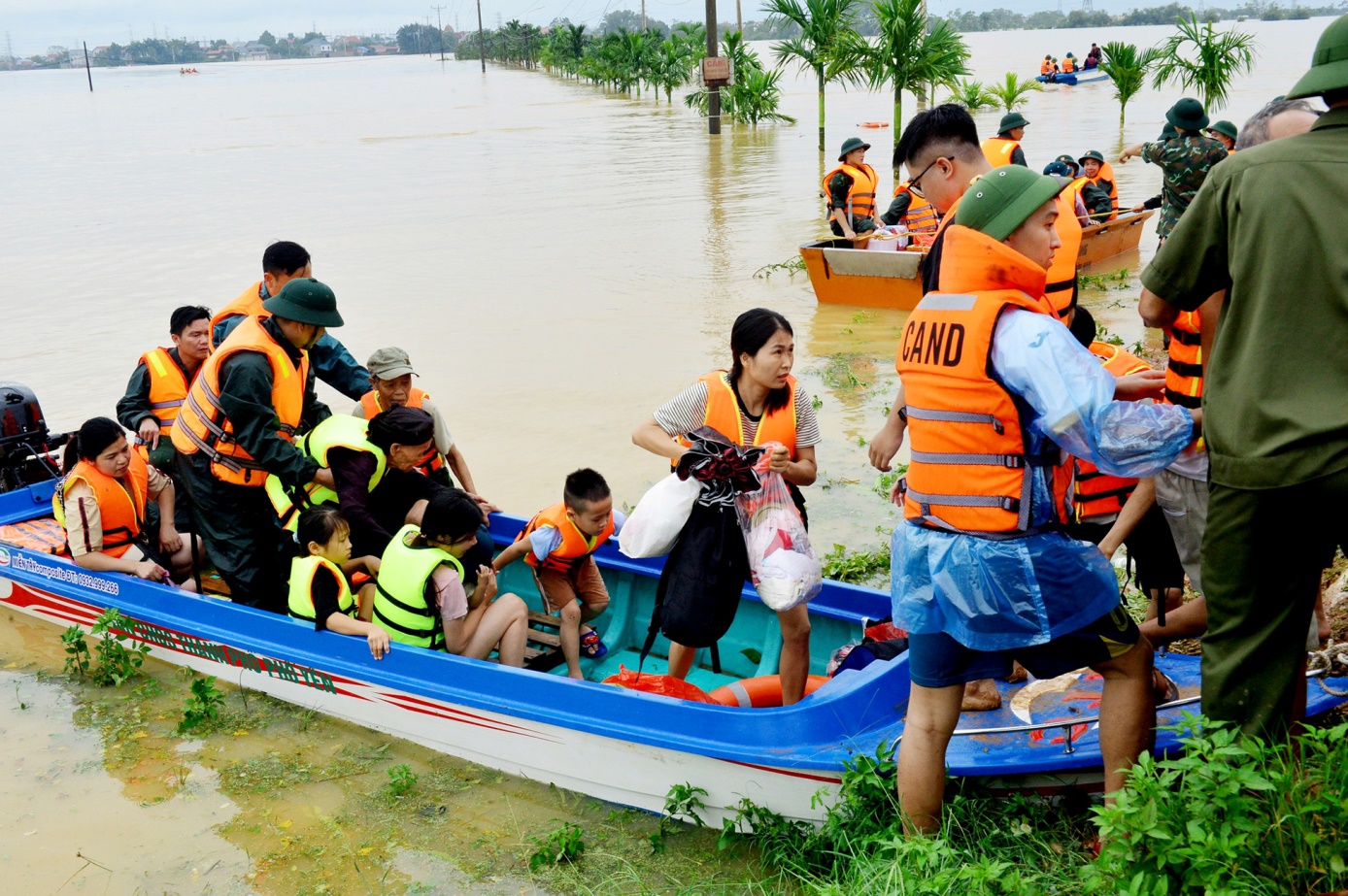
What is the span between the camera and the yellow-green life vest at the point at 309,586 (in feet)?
15.8

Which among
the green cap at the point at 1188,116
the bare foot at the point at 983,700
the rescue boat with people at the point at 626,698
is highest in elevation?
the green cap at the point at 1188,116

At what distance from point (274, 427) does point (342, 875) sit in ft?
6.33

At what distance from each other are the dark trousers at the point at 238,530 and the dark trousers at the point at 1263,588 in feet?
13.4

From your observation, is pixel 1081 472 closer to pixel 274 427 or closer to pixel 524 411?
pixel 274 427

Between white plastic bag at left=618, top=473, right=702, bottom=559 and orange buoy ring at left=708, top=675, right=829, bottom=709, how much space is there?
0.63 m

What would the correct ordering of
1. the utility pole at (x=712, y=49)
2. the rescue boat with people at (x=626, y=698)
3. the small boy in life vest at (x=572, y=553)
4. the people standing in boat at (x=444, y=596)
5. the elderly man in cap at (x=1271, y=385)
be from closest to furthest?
the elderly man in cap at (x=1271, y=385) → the rescue boat with people at (x=626, y=698) → the people standing in boat at (x=444, y=596) → the small boy in life vest at (x=572, y=553) → the utility pole at (x=712, y=49)

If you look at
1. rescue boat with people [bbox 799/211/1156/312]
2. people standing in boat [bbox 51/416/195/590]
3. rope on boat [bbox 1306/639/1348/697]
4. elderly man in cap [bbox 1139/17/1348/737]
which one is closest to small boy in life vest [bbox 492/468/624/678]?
people standing in boat [bbox 51/416/195/590]

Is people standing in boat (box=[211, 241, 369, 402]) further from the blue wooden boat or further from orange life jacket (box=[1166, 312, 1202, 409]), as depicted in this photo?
orange life jacket (box=[1166, 312, 1202, 409])

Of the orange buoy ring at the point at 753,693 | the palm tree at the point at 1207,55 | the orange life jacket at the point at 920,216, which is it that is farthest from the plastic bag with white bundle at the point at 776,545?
the palm tree at the point at 1207,55

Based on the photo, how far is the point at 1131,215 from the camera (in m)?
12.9

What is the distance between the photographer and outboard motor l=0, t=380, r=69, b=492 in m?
6.95

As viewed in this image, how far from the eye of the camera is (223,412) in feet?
16.8

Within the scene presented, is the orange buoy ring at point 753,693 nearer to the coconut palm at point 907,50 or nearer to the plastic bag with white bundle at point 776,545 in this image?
the plastic bag with white bundle at point 776,545

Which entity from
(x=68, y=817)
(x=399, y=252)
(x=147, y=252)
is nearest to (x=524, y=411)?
(x=68, y=817)
